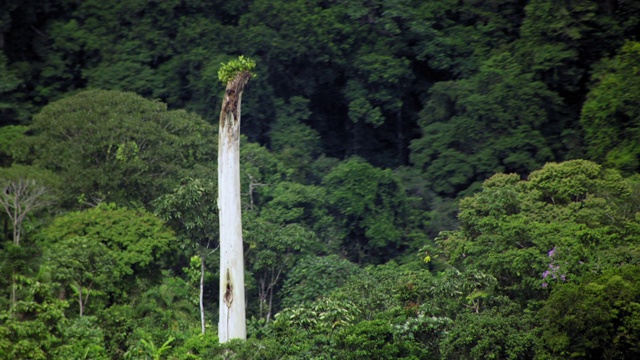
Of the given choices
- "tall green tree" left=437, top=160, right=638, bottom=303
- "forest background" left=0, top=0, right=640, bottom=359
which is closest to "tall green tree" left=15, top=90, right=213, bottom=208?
"forest background" left=0, top=0, right=640, bottom=359

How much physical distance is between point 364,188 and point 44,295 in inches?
496

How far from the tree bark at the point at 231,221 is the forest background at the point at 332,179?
57cm

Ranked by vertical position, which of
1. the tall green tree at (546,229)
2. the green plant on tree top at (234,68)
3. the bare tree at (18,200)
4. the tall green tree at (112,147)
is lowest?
the tall green tree at (546,229)

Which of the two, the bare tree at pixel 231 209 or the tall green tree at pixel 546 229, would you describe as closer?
the bare tree at pixel 231 209

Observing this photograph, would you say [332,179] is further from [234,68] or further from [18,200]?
[234,68]

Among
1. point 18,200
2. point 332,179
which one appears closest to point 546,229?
point 332,179

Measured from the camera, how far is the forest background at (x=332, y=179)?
18.5 metres

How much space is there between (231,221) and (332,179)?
409 inches

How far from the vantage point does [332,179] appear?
2919cm

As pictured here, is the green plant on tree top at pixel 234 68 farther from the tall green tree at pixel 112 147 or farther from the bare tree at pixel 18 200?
the tall green tree at pixel 112 147

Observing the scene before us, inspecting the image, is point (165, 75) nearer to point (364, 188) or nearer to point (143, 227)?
point (364, 188)

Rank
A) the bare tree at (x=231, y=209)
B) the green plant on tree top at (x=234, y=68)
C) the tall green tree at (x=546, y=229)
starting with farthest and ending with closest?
the tall green tree at (x=546, y=229) < the bare tree at (x=231, y=209) < the green plant on tree top at (x=234, y=68)

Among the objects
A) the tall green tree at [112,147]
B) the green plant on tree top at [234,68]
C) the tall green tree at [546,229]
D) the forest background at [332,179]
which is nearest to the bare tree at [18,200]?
the forest background at [332,179]

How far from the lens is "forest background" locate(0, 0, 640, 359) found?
18.5m
